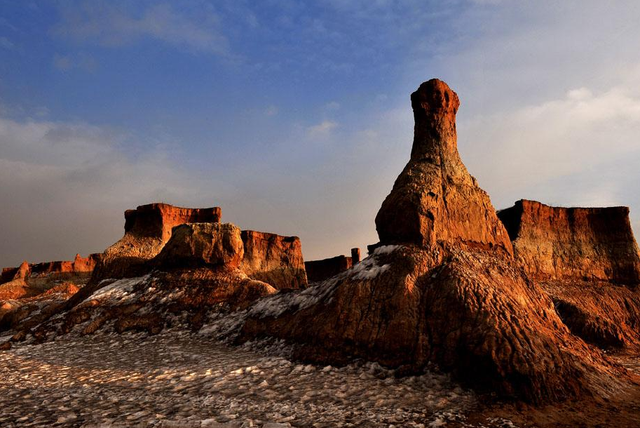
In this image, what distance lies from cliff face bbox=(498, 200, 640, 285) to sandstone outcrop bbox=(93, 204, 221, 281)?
23474mm

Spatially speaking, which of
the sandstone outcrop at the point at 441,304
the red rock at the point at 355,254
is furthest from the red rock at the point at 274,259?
the sandstone outcrop at the point at 441,304

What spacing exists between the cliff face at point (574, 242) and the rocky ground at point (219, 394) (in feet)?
79.9

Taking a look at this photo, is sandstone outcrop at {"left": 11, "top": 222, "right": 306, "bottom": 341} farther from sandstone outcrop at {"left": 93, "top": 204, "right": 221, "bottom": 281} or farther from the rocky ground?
the rocky ground

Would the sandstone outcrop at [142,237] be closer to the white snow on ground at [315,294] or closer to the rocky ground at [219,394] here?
the white snow on ground at [315,294]

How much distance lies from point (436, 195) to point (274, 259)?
103ft

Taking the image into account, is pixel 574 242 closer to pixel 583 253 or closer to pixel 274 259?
pixel 583 253

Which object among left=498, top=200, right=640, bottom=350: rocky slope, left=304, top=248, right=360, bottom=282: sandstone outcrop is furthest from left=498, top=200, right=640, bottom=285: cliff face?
left=304, top=248, right=360, bottom=282: sandstone outcrop

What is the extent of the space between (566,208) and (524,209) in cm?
409

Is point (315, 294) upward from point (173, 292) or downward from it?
downward

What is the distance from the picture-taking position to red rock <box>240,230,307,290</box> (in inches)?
1585

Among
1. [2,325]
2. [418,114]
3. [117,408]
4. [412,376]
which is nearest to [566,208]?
[418,114]

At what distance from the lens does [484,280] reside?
10469 millimetres

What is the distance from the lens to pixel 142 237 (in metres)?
26.4

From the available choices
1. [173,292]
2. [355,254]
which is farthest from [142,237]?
[355,254]
